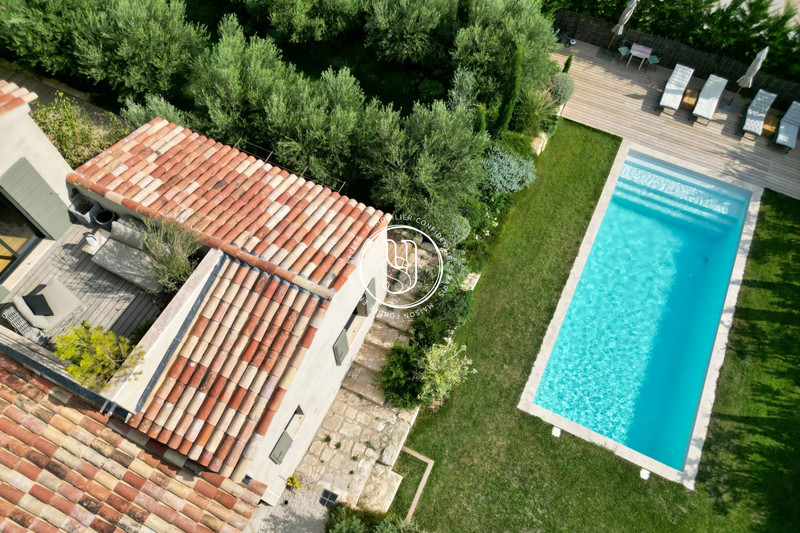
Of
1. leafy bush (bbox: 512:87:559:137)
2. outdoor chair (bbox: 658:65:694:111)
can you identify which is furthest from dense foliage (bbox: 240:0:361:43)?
outdoor chair (bbox: 658:65:694:111)

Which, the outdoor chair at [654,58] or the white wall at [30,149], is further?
the outdoor chair at [654,58]

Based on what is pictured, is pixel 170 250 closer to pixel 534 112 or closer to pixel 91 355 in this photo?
pixel 91 355

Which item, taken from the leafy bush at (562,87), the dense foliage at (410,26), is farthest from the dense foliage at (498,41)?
the leafy bush at (562,87)

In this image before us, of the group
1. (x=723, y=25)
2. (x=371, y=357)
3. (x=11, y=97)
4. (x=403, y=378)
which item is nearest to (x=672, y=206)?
(x=723, y=25)

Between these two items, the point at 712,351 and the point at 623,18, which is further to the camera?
the point at 623,18

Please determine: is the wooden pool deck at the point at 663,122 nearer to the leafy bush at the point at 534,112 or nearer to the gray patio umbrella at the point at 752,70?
the gray patio umbrella at the point at 752,70

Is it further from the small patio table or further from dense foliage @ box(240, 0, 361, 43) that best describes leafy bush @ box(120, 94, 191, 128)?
the small patio table
